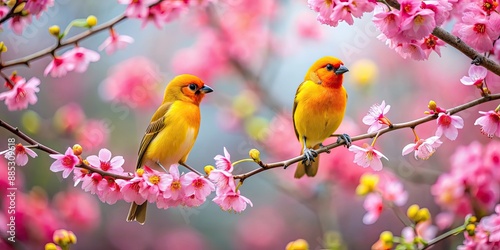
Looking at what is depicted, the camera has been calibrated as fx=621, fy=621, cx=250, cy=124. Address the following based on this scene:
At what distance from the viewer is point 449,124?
88 centimetres

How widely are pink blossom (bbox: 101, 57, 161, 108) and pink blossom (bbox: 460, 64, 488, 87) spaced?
0.98 metres

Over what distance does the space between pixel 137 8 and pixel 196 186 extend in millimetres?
385

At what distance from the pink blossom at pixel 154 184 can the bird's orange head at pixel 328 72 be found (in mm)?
286

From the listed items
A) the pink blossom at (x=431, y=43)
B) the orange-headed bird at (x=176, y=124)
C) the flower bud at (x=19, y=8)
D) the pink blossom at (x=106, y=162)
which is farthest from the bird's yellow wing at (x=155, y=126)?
the pink blossom at (x=431, y=43)

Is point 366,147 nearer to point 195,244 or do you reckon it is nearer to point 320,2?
point 320,2

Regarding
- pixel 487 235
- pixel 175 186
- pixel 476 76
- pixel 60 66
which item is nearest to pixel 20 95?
pixel 60 66

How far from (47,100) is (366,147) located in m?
1.48

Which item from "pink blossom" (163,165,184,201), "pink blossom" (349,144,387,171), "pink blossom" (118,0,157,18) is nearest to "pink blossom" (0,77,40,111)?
"pink blossom" (118,0,157,18)

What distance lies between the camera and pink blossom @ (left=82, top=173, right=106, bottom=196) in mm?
917

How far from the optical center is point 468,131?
7.19 ft

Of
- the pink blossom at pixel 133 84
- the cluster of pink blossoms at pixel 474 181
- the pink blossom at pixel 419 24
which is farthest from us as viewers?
the pink blossom at pixel 133 84

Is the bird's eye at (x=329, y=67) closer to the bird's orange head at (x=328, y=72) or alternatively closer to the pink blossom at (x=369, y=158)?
the bird's orange head at (x=328, y=72)

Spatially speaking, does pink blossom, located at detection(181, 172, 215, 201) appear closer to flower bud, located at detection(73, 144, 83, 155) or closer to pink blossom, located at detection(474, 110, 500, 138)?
flower bud, located at detection(73, 144, 83, 155)

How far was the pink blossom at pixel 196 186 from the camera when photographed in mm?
896
